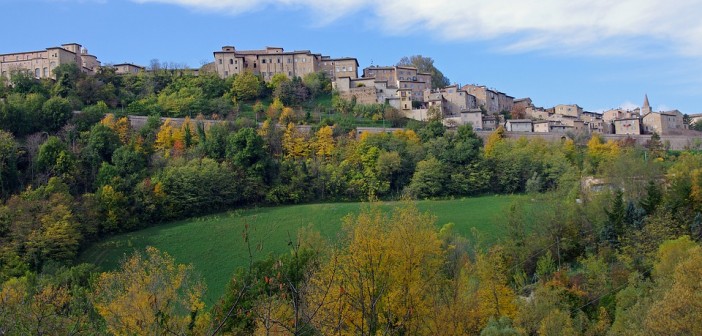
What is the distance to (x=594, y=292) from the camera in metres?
28.5

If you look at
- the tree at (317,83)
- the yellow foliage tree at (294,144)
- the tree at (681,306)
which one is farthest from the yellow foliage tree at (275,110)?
the tree at (681,306)

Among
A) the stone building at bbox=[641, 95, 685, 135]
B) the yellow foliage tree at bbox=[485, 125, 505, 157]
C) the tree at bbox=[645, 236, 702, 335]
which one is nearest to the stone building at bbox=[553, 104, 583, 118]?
the stone building at bbox=[641, 95, 685, 135]

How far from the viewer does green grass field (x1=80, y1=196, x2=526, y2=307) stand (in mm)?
38031

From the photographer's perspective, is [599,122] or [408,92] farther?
[599,122]

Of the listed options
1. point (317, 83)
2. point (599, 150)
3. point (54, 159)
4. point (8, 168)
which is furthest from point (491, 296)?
point (317, 83)

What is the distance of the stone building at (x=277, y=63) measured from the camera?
71.9 m

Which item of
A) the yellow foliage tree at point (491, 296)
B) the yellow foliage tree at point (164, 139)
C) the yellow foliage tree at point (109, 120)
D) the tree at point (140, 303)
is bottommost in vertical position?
the yellow foliage tree at point (491, 296)

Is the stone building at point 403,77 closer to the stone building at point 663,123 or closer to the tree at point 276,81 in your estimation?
the tree at point 276,81

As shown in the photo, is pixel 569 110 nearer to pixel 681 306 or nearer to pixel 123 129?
pixel 123 129

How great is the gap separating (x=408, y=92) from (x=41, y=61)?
33.3 m

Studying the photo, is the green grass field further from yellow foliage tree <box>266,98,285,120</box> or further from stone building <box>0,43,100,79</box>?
stone building <box>0,43,100,79</box>

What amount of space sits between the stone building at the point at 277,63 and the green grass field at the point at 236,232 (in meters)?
28.3

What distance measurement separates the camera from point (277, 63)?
73.1 m

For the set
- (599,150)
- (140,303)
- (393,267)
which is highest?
(599,150)
